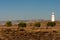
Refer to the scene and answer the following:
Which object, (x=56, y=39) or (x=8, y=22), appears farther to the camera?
(x=8, y=22)

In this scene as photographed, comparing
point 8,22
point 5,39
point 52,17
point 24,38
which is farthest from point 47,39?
point 52,17

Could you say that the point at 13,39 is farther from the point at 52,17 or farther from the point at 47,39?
the point at 52,17

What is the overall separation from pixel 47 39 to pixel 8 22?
3691cm

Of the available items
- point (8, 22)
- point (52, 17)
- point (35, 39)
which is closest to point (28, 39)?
point (35, 39)

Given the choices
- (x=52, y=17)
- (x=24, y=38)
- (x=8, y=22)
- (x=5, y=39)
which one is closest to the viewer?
(x=5, y=39)

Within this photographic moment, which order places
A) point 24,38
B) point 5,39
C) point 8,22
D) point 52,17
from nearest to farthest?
point 5,39, point 24,38, point 8,22, point 52,17

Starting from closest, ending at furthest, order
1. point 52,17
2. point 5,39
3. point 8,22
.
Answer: point 5,39
point 8,22
point 52,17

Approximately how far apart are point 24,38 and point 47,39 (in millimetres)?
2550

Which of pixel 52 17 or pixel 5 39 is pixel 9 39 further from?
pixel 52 17

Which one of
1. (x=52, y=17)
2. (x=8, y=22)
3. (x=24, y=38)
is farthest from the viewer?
(x=52, y=17)

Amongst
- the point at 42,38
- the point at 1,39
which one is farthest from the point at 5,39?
the point at 42,38

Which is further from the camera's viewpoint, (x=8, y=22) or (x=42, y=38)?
(x=8, y=22)

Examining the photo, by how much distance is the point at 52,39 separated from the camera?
995 inches

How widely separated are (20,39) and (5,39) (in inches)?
62.4
